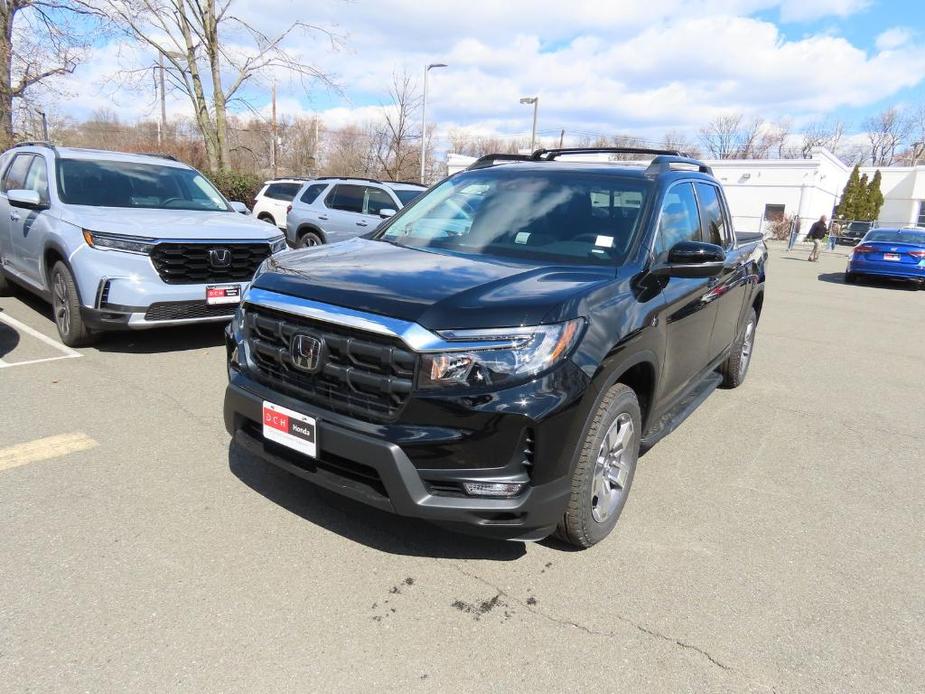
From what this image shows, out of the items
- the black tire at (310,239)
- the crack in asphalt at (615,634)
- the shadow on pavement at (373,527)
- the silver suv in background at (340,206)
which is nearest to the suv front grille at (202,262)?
the shadow on pavement at (373,527)

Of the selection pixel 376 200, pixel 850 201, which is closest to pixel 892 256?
pixel 376 200

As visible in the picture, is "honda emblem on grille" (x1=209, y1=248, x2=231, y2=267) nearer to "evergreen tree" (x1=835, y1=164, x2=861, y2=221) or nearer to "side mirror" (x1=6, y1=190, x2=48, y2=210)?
"side mirror" (x1=6, y1=190, x2=48, y2=210)

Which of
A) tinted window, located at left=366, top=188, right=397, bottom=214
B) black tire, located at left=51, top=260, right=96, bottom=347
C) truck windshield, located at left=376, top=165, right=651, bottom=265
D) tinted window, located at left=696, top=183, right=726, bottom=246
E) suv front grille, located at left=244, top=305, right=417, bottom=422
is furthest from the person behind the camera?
tinted window, located at left=366, top=188, right=397, bottom=214

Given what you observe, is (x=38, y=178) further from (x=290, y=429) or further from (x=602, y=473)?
(x=602, y=473)

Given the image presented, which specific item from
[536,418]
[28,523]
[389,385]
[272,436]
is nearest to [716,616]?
→ [536,418]

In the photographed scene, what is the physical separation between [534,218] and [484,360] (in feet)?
4.86

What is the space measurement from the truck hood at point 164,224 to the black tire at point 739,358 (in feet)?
15.0

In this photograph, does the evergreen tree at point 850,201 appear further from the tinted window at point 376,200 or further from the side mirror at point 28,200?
the side mirror at point 28,200

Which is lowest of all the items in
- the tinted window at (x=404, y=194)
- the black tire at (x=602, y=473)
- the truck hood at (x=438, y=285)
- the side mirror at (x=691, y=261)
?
the black tire at (x=602, y=473)

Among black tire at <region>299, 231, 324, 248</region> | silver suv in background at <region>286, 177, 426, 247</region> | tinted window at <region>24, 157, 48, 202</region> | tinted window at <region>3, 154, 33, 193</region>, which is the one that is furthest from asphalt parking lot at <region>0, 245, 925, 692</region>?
black tire at <region>299, 231, 324, 248</region>

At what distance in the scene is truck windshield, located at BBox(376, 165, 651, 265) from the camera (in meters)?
3.42

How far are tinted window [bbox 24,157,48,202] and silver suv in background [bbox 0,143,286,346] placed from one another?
0.05 feet

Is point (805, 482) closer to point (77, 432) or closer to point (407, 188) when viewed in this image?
point (77, 432)

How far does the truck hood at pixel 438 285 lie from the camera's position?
8.26 feet
